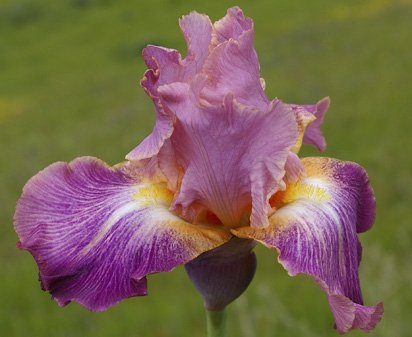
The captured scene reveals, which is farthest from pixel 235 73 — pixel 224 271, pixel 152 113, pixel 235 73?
pixel 152 113

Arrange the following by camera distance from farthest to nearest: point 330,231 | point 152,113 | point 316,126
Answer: point 152,113
point 316,126
point 330,231

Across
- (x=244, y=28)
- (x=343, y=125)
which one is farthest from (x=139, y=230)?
(x=343, y=125)

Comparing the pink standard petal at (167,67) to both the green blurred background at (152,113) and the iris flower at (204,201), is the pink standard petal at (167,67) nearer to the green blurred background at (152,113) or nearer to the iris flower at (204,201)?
the iris flower at (204,201)

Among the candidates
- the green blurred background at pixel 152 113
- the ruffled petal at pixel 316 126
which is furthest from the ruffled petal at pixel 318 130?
the green blurred background at pixel 152 113

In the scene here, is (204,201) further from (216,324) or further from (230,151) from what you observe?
(216,324)

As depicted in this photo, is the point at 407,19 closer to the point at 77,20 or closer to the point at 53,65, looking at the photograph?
the point at 53,65

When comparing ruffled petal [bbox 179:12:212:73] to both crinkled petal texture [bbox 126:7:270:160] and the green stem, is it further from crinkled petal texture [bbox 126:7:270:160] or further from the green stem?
the green stem
